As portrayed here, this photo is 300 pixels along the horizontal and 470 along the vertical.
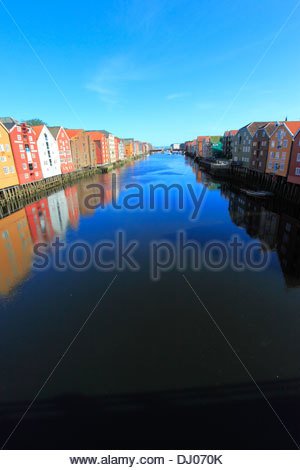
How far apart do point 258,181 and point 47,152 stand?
37.7 m

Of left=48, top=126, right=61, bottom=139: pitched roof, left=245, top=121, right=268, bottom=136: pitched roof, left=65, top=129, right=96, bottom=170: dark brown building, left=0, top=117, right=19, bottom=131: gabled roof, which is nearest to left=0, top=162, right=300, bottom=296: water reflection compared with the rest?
left=0, top=117, right=19, bottom=131: gabled roof

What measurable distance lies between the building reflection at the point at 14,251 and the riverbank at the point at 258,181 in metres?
27.7

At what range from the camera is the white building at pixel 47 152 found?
4012 cm

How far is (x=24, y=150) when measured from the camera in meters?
34.6

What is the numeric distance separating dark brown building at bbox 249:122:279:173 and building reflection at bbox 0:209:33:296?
1408 inches

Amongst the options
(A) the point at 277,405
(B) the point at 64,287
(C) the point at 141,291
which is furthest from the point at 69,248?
(A) the point at 277,405

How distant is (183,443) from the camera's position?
16.9 ft

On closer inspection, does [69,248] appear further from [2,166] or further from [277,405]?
[2,166]

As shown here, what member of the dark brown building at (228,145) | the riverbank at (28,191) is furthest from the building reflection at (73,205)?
the dark brown building at (228,145)

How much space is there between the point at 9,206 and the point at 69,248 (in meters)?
17.7

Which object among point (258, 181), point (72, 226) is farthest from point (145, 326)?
point (258, 181)

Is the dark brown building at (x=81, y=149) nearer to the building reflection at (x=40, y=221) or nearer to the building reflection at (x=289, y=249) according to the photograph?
the building reflection at (x=40, y=221)

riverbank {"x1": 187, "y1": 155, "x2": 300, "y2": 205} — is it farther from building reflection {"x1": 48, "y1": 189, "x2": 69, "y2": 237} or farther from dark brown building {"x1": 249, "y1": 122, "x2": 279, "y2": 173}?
building reflection {"x1": 48, "y1": 189, "x2": 69, "y2": 237}

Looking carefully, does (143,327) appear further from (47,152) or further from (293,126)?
(47,152)
